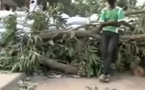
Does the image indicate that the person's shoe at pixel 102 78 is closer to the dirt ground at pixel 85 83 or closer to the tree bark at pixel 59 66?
the dirt ground at pixel 85 83

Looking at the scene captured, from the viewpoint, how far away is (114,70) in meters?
6.67

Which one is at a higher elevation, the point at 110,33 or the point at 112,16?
the point at 112,16

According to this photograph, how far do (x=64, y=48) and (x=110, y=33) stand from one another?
3.61 ft

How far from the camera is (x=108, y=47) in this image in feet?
19.7

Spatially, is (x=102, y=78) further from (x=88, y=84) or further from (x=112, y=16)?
(x=112, y=16)

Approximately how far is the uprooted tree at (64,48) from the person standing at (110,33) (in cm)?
36

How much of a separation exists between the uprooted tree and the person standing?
359 millimetres

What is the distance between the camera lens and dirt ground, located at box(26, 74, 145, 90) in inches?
213

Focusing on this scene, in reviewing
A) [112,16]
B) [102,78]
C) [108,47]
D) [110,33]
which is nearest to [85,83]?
[102,78]

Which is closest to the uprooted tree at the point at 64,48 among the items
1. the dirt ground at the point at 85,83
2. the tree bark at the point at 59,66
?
the tree bark at the point at 59,66

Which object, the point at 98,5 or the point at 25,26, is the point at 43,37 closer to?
the point at 25,26

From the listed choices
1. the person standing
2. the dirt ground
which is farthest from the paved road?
the person standing

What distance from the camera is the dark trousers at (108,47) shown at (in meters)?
5.91

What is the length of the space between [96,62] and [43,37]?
1.27 m
